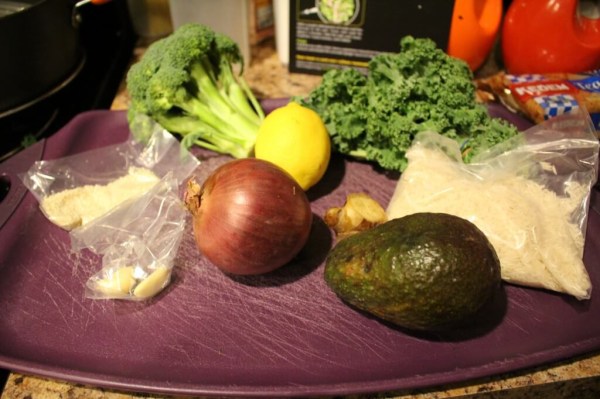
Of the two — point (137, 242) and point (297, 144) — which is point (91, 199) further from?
point (297, 144)

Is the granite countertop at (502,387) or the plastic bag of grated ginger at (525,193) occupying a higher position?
the plastic bag of grated ginger at (525,193)

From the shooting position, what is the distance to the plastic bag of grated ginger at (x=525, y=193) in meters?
0.72

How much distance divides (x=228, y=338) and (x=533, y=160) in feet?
2.12

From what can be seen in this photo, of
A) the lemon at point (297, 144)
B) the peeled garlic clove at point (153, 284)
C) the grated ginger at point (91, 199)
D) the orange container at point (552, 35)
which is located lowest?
the peeled garlic clove at point (153, 284)

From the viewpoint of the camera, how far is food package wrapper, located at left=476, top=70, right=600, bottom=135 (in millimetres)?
1016

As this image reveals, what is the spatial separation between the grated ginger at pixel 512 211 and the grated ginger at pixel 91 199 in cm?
51

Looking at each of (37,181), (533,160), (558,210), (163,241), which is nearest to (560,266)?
(558,210)

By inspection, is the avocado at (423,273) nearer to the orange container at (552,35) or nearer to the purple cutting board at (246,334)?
the purple cutting board at (246,334)

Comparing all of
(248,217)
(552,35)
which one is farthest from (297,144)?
(552,35)

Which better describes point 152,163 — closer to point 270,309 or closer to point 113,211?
point 113,211

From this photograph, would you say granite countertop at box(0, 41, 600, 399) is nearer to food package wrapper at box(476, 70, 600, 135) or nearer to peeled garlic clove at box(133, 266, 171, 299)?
peeled garlic clove at box(133, 266, 171, 299)

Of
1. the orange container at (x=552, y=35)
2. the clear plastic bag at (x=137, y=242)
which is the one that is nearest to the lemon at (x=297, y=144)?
the clear plastic bag at (x=137, y=242)

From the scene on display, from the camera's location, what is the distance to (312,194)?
939mm

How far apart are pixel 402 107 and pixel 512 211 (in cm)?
30
